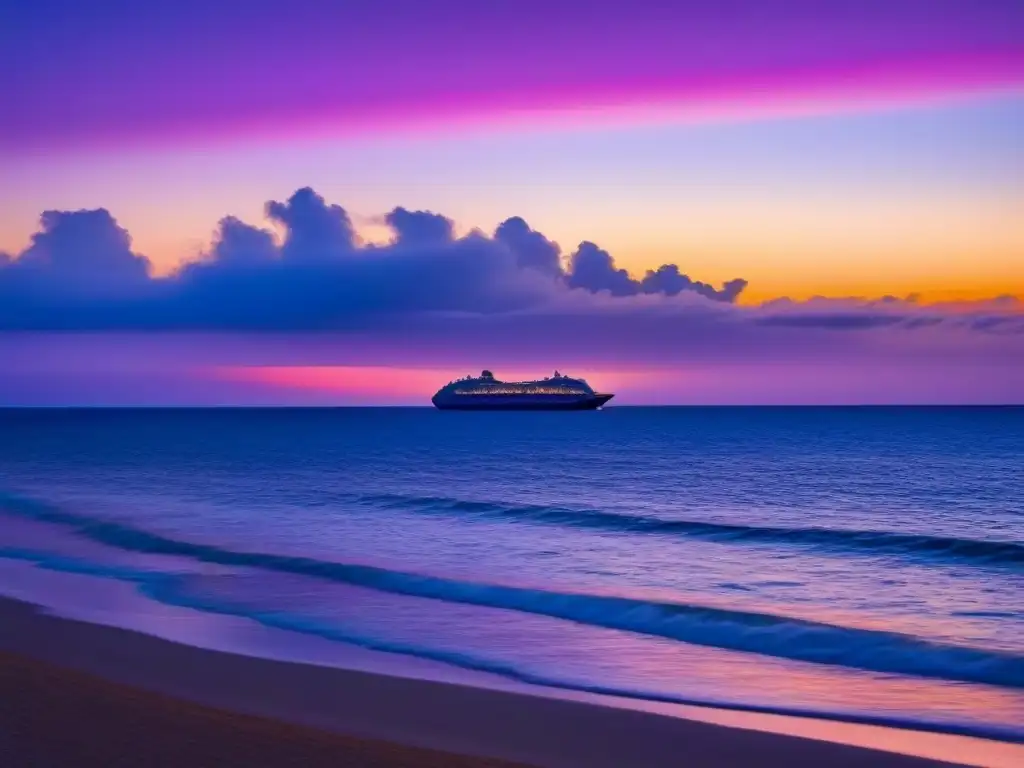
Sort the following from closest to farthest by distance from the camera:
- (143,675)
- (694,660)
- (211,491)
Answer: (143,675) < (694,660) < (211,491)

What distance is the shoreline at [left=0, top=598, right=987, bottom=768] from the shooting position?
33.6 feet

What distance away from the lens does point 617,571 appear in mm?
23547

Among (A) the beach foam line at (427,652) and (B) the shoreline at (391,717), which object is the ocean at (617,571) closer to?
(A) the beach foam line at (427,652)

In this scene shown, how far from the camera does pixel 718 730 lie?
1123cm

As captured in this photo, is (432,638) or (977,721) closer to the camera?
(977,721)

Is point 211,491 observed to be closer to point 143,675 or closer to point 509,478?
point 509,478

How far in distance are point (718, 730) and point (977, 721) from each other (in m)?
3.24

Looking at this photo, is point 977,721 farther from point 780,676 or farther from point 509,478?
point 509,478

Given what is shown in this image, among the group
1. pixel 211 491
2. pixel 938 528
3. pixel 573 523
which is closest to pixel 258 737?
pixel 573 523

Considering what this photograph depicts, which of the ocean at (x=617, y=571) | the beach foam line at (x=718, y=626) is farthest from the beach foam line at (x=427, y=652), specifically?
the beach foam line at (x=718, y=626)

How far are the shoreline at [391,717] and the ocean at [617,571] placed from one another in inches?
53.5

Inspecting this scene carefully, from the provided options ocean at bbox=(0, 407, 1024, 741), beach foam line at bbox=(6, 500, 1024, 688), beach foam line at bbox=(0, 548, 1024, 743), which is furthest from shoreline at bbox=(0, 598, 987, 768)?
beach foam line at bbox=(6, 500, 1024, 688)

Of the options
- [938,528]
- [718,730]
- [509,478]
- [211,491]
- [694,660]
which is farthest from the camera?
[509,478]

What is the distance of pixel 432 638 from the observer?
16.6 m
